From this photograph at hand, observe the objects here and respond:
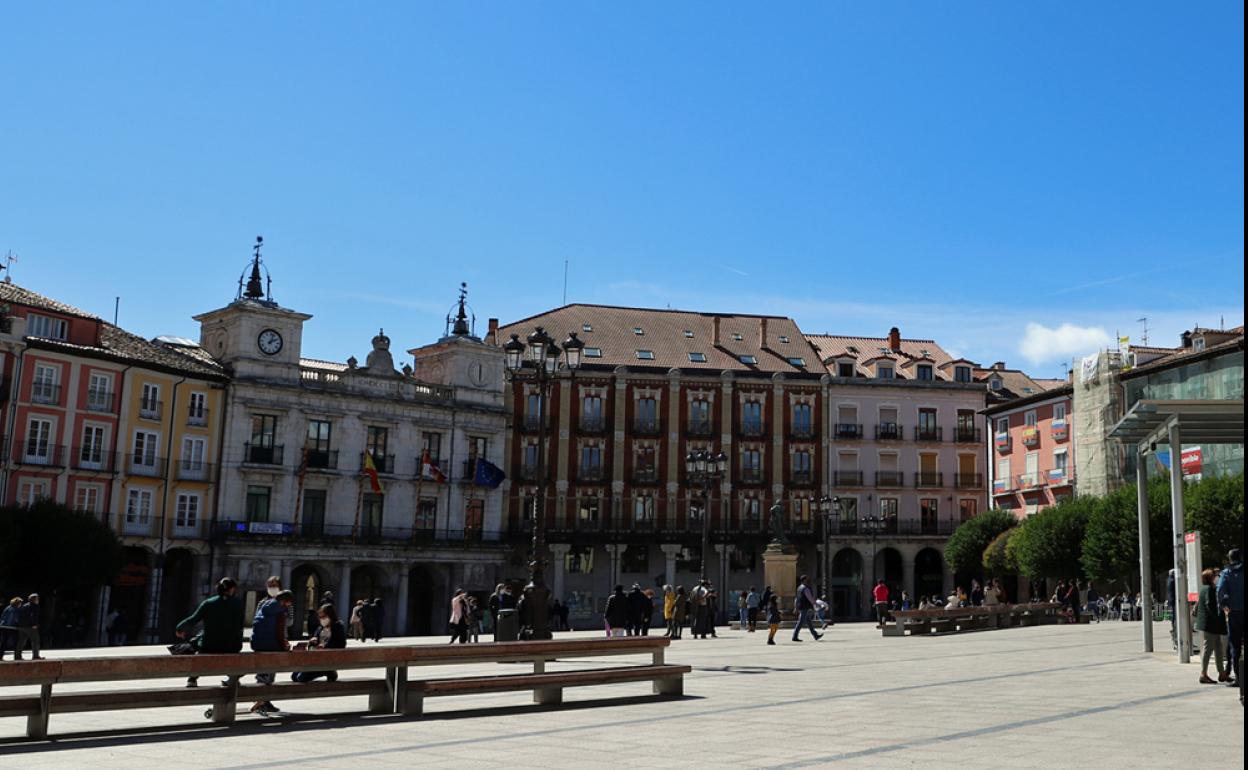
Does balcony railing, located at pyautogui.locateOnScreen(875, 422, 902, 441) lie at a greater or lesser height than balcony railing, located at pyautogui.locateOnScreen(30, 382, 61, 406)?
greater

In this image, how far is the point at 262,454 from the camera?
57.5 metres

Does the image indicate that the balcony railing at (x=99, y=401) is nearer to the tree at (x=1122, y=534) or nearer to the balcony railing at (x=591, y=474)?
the balcony railing at (x=591, y=474)

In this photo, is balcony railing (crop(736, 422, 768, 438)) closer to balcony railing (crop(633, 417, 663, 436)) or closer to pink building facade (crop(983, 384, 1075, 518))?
balcony railing (crop(633, 417, 663, 436))

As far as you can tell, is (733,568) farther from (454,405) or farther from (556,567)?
(454,405)

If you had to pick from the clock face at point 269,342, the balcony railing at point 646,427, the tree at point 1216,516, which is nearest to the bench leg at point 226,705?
the tree at point 1216,516

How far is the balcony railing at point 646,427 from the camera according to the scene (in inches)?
2788

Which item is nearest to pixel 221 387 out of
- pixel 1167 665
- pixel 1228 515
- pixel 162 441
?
pixel 162 441

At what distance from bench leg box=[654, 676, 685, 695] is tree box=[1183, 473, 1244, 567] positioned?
119 ft

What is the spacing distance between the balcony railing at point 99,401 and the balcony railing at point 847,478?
38854mm

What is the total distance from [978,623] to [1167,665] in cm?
1910

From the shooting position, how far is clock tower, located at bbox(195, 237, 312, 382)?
5759 cm

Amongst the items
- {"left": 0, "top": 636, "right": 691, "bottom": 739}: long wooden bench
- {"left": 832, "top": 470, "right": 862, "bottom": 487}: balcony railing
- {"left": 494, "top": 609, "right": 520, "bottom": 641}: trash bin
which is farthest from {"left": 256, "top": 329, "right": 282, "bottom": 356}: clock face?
{"left": 0, "top": 636, "right": 691, "bottom": 739}: long wooden bench

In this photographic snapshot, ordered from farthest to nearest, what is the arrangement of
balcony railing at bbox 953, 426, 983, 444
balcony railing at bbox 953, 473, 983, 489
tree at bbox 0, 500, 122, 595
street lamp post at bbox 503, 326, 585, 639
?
balcony railing at bbox 953, 426, 983, 444
balcony railing at bbox 953, 473, 983, 489
tree at bbox 0, 500, 122, 595
street lamp post at bbox 503, 326, 585, 639

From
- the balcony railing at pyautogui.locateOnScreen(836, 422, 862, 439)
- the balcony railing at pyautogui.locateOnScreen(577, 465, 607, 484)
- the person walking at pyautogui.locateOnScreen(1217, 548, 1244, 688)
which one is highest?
the balcony railing at pyautogui.locateOnScreen(836, 422, 862, 439)
